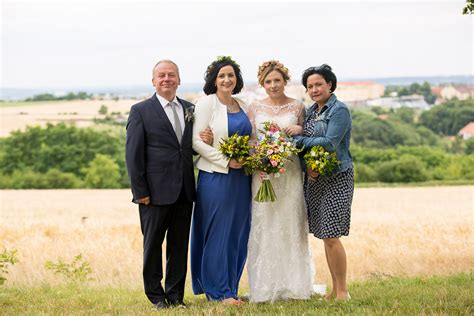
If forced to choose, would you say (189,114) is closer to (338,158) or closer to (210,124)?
(210,124)

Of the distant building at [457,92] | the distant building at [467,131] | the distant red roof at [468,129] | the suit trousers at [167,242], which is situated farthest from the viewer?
the distant building at [457,92]

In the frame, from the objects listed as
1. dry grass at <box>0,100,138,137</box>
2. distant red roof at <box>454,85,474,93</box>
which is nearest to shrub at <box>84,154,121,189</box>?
dry grass at <box>0,100,138,137</box>

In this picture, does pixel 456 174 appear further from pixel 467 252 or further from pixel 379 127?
pixel 467 252

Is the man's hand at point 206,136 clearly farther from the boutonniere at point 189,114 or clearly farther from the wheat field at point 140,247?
→ the wheat field at point 140,247

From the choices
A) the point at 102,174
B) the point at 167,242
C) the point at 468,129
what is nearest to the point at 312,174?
the point at 167,242

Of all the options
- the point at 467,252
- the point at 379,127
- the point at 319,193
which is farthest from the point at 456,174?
the point at 319,193

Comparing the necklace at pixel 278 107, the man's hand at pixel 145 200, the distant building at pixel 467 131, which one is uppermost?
the necklace at pixel 278 107

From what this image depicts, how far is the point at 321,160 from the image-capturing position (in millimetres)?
8820

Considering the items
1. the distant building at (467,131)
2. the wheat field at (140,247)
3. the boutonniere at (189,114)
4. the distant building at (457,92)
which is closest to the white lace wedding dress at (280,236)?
the boutonniere at (189,114)

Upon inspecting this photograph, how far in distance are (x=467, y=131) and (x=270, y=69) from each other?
2547 inches

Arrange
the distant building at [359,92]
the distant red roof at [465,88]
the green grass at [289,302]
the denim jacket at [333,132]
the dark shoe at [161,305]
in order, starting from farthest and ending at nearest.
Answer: the distant red roof at [465,88], the distant building at [359,92], the dark shoe at [161,305], the denim jacket at [333,132], the green grass at [289,302]

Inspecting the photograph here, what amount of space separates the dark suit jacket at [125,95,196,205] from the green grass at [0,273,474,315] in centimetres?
Result: 132

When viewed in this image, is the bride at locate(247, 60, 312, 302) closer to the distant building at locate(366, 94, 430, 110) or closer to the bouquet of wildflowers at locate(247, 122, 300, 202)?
the bouquet of wildflowers at locate(247, 122, 300, 202)

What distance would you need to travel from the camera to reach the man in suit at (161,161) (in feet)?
29.0
